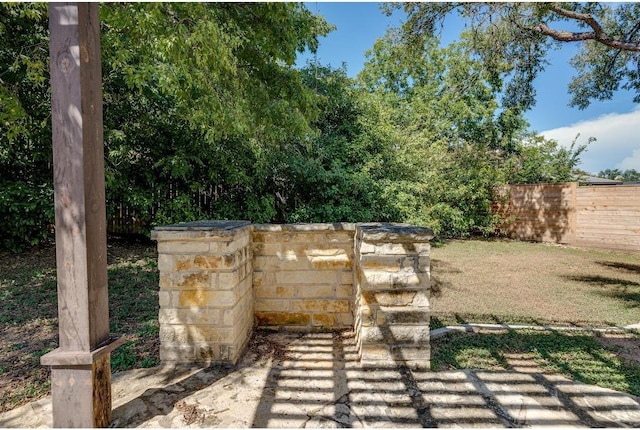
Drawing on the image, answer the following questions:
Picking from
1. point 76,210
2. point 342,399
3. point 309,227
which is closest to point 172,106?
point 309,227

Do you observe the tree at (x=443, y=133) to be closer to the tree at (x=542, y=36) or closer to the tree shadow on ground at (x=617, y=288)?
the tree at (x=542, y=36)

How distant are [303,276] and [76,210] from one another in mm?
1842

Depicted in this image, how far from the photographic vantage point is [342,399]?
190cm

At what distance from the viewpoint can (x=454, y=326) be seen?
3371 millimetres

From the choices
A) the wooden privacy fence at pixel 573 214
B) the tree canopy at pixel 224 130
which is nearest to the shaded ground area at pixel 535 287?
the wooden privacy fence at pixel 573 214

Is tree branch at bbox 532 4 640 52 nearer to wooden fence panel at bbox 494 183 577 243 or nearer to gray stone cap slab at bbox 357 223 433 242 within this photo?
gray stone cap slab at bbox 357 223 433 242

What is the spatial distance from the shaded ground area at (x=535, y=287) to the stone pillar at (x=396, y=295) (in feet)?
4.63

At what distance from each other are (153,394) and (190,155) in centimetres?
491

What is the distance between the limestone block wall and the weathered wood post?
1495 millimetres

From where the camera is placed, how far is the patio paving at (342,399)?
1711 millimetres

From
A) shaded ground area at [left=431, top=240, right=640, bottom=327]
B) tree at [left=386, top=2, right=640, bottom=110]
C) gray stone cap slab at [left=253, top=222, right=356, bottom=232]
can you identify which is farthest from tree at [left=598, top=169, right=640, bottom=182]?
gray stone cap slab at [left=253, top=222, right=356, bottom=232]

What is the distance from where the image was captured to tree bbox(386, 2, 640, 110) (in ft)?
15.9

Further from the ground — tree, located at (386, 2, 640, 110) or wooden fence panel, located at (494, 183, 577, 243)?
tree, located at (386, 2, 640, 110)

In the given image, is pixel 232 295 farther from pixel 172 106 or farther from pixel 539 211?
pixel 539 211
